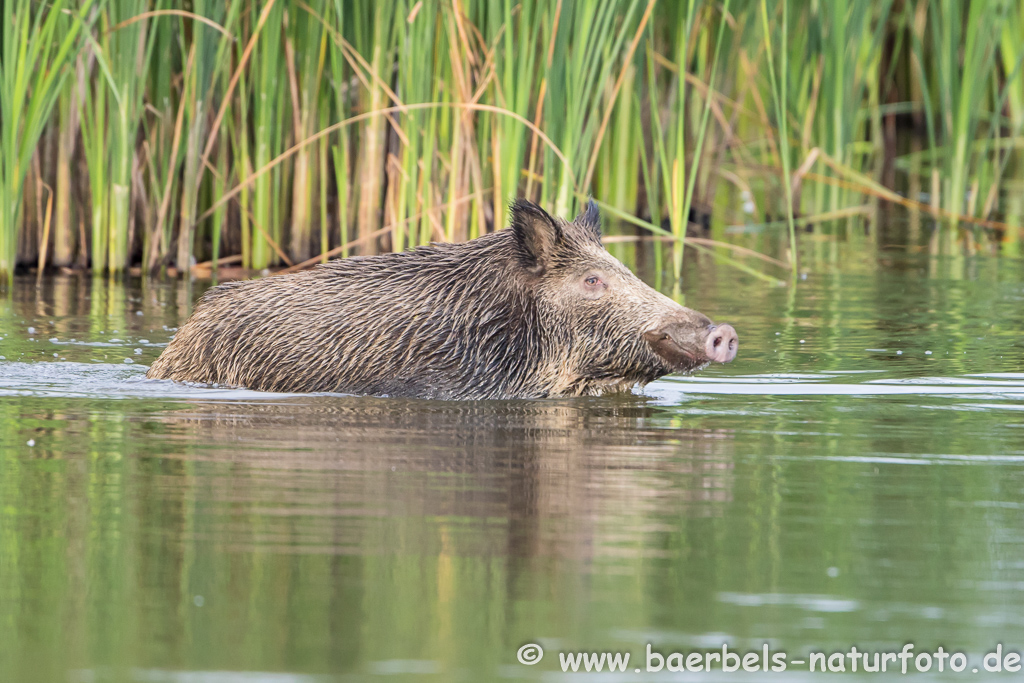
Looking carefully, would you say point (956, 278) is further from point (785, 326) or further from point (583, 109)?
point (583, 109)

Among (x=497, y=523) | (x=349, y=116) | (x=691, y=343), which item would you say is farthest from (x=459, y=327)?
(x=349, y=116)

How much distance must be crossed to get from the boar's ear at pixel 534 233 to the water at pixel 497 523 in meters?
0.81

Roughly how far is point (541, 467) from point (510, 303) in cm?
233

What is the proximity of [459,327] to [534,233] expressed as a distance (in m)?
0.64

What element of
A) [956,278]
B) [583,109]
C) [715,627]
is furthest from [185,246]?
[715,627]

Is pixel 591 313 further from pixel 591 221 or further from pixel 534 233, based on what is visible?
pixel 591 221

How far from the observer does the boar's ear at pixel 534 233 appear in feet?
26.3

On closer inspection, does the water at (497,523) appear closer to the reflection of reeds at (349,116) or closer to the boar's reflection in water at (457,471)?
the boar's reflection in water at (457,471)

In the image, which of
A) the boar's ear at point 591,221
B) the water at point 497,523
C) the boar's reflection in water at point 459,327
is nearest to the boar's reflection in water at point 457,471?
the water at point 497,523

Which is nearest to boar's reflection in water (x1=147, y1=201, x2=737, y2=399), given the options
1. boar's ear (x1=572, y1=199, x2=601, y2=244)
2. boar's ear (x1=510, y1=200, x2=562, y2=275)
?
boar's ear (x1=510, y1=200, x2=562, y2=275)

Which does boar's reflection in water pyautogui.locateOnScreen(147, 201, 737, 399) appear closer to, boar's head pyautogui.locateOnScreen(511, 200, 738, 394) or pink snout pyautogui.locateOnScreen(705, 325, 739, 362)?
boar's head pyautogui.locateOnScreen(511, 200, 738, 394)

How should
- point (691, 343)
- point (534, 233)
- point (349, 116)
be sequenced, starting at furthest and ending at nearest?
point (349, 116), point (534, 233), point (691, 343)

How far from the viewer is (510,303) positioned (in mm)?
8094

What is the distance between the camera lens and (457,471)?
5758mm
